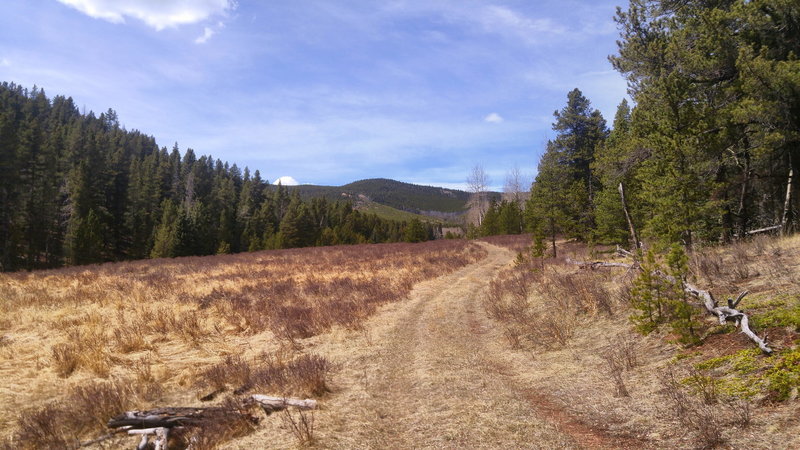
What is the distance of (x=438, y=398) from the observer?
19.9 feet

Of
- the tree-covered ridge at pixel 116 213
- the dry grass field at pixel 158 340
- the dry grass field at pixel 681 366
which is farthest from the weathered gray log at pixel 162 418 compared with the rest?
the tree-covered ridge at pixel 116 213

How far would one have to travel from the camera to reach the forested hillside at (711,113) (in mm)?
12195

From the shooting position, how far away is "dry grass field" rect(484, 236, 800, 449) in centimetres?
395

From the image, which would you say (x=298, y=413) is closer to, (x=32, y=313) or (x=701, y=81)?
(x=32, y=313)

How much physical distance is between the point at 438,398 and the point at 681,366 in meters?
3.67

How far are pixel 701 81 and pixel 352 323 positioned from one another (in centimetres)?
1627

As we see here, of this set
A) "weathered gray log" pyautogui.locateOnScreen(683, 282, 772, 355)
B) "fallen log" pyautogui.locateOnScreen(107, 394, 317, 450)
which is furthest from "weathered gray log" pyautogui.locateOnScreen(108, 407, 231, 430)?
"weathered gray log" pyautogui.locateOnScreen(683, 282, 772, 355)

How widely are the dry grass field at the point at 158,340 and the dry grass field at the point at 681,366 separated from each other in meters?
4.40

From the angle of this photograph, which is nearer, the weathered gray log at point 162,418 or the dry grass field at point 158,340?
the weathered gray log at point 162,418

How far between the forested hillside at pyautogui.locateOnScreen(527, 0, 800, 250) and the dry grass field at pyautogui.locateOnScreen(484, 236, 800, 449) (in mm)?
2818

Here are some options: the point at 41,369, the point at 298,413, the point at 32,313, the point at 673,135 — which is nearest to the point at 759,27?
the point at 673,135

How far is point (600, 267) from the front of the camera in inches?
569

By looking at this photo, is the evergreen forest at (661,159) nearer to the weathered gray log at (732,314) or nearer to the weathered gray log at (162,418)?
the weathered gray log at (732,314)

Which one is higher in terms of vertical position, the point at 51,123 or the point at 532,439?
the point at 51,123
